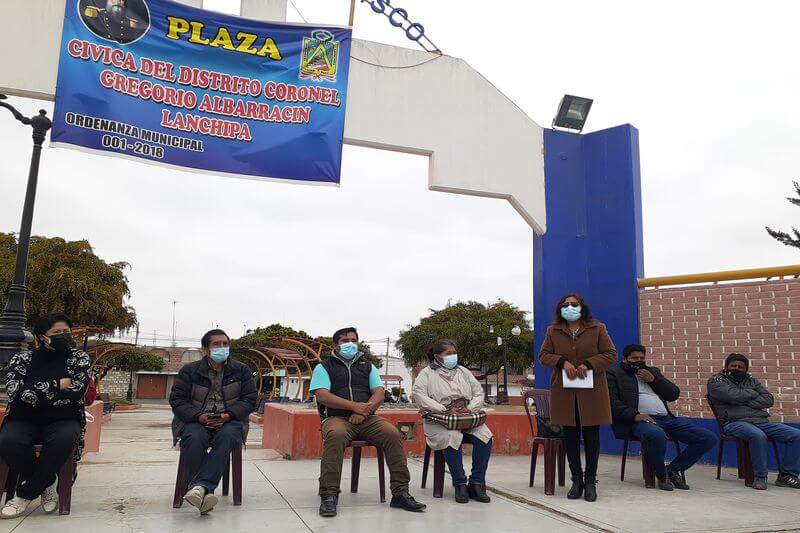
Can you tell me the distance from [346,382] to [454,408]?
924 mm

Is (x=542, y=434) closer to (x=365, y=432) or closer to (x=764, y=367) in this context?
(x=365, y=432)

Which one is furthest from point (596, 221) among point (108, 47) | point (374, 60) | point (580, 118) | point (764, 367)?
point (108, 47)

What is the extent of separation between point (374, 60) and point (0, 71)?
4175 mm

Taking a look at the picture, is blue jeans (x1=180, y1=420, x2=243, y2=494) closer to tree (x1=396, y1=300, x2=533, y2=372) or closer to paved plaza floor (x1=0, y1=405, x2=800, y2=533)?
paved plaza floor (x1=0, y1=405, x2=800, y2=533)

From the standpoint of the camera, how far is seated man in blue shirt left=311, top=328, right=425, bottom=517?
4.58 m

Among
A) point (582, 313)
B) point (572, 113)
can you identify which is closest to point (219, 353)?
point (582, 313)

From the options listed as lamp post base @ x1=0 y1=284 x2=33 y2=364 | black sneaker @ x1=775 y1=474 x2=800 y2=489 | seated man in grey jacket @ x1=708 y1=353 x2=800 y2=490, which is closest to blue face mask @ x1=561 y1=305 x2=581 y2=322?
seated man in grey jacket @ x1=708 y1=353 x2=800 y2=490

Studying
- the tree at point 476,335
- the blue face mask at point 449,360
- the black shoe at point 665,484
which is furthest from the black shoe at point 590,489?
the tree at point 476,335

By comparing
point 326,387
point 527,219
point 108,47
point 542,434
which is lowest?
point 542,434

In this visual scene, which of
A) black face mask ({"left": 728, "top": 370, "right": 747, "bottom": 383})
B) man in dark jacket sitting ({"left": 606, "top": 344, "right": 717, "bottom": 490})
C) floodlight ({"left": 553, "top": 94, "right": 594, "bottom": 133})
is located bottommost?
man in dark jacket sitting ({"left": 606, "top": 344, "right": 717, "bottom": 490})

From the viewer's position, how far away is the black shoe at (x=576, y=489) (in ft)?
17.0

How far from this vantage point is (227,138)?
747 centimetres

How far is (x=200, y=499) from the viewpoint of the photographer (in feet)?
13.5

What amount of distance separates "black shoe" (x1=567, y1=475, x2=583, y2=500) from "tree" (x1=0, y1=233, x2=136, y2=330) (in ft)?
67.3
